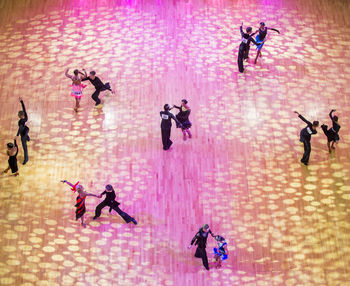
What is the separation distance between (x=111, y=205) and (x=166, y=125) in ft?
5.81

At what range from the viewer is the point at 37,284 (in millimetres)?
10734

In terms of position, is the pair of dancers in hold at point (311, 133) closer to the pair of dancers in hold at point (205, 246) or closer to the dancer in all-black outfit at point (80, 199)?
the pair of dancers in hold at point (205, 246)

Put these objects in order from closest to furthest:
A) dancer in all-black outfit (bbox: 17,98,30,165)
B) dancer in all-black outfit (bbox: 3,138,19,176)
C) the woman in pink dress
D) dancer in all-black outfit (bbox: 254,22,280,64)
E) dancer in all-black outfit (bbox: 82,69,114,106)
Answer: dancer in all-black outfit (bbox: 3,138,19,176)
dancer in all-black outfit (bbox: 17,98,30,165)
the woman in pink dress
dancer in all-black outfit (bbox: 82,69,114,106)
dancer in all-black outfit (bbox: 254,22,280,64)

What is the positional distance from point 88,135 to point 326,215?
4.52 m

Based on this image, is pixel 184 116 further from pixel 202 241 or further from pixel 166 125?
pixel 202 241

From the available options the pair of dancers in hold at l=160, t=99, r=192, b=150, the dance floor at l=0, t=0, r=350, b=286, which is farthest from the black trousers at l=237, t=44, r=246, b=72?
the pair of dancers in hold at l=160, t=99, r=192, b=150

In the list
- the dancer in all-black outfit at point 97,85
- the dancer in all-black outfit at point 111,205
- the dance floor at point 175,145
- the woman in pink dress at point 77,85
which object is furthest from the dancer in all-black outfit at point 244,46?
the dancer in all-black outfit at point 111,205

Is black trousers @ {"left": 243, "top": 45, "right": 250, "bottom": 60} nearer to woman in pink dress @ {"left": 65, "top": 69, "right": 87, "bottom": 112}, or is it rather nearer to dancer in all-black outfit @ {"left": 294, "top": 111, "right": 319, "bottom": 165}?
dancer in all-black outfit @ {"left": 294, "top": 111, "right": 319, "bottom": 165}

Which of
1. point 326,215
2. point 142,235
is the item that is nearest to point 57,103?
point 142,235

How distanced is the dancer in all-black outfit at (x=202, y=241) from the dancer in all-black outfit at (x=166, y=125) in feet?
7.21

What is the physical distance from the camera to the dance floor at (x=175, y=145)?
11.1 meters

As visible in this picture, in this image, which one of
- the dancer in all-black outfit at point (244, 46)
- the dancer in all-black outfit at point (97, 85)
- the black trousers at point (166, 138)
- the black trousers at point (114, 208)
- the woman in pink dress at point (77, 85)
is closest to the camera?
the black trousers at point (114, 208)

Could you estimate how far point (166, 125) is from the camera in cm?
1197

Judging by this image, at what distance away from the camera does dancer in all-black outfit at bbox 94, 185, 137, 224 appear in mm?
11008
